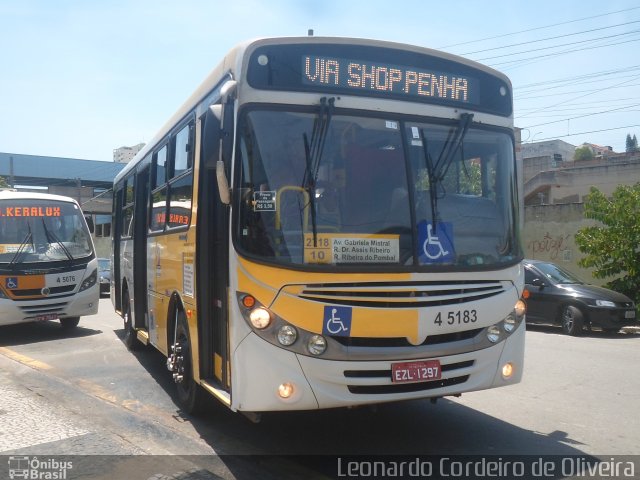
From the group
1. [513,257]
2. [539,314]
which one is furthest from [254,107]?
[539,314]

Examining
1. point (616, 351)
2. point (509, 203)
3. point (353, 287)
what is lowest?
point (616, 351)

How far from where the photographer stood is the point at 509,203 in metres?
5.73

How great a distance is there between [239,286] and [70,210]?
30.8ft

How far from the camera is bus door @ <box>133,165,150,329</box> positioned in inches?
370

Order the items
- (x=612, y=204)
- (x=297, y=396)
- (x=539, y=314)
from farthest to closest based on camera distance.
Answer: (x=612, y=204) < (x=539, y=314) < (x=297, y=396)

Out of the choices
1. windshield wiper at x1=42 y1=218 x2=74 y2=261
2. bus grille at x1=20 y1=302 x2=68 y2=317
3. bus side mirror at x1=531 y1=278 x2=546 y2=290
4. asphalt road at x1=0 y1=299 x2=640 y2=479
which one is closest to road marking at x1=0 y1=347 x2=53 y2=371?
asphalt road at x1=0 y1=299 x2=640 y2=479

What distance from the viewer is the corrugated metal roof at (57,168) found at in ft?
170

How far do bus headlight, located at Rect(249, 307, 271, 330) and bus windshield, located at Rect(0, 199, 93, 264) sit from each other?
871cm

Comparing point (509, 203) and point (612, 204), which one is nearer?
point (509, 203)

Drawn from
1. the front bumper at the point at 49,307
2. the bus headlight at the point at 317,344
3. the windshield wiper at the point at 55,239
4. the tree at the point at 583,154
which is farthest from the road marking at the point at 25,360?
the tree at the point at 583,154

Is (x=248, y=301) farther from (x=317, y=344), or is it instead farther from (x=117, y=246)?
(x=117, y=246)

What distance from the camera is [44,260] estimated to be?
1224 cm

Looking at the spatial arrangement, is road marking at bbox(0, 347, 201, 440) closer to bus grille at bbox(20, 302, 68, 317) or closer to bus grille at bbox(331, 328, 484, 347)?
bus grille at bbox(20, 302, 68, 317)

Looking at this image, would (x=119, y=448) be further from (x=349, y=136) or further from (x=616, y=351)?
(x=616, y=351)
